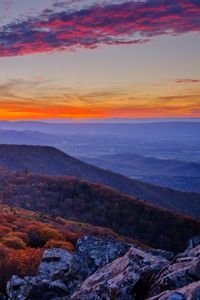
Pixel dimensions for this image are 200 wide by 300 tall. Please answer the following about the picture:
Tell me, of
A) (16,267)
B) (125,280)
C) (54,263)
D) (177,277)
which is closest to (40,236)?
(16,267)

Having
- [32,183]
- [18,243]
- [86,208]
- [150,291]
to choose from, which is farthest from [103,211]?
[150,291]

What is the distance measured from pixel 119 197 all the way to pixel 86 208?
12.0 meters

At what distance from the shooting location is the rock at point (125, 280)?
10859 millimetres

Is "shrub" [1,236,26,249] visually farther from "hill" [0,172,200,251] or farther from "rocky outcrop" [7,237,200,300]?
"hill" [0,172,200,251]

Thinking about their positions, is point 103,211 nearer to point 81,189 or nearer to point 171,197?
point 81,189

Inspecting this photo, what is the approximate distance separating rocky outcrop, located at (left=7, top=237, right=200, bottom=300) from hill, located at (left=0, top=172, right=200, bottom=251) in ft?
160

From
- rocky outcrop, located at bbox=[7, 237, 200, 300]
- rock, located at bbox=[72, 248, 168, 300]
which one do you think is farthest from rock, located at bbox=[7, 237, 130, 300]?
rock, located at bbox=[72, 248, 168, 300]

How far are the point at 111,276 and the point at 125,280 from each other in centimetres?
97

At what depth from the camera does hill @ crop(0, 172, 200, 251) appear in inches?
2702

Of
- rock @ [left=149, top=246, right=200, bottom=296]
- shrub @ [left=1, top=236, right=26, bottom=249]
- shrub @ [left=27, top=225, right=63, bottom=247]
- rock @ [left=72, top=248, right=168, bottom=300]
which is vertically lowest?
shrub @ [left=27, top=225, right=63, bottom=247]

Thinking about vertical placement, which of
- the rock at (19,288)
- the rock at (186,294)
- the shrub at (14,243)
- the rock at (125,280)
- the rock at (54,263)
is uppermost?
the rock at (186,294)

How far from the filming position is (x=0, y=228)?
35500 mm

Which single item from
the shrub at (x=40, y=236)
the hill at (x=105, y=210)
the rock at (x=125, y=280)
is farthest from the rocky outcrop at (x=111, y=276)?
the hill at (x=105, y=210)

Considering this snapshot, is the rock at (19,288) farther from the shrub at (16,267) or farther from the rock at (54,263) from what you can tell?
the shrub at (16,267)
